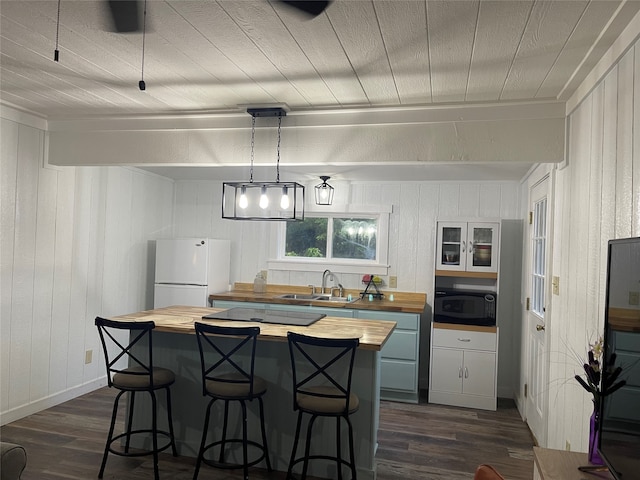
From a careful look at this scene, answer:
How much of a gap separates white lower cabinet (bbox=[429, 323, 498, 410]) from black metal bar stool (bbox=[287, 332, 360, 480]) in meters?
1.88

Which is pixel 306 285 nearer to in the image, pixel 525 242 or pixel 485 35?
pixel 525 242

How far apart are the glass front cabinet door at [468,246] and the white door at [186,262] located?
2.46m

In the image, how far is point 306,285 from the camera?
5465mm

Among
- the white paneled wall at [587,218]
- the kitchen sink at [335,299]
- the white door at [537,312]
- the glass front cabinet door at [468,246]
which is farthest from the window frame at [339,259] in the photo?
the white paneled wall at [587,218]

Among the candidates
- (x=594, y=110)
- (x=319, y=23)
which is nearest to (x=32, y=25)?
(x=319, y=23)

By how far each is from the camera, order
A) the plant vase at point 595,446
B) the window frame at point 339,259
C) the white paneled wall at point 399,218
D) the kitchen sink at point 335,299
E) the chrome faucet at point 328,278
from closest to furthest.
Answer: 1. the plant vase at point 595,446
2. the white paneled wall at point 399,218
3. the kitchen sink at point 335,299
4. the window frame at point 339,259
5. the chrome faucet at point 328,278

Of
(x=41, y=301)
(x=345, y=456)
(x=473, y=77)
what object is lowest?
(x=345, y=456)

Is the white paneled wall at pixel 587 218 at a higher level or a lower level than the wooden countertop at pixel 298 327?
higher

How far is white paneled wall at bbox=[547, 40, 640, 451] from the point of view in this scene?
1.85m

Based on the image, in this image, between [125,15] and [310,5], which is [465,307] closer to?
[310,5]

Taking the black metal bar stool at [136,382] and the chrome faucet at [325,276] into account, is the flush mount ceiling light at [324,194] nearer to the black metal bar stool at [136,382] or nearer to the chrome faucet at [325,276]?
the chrome faucet at [325,276]

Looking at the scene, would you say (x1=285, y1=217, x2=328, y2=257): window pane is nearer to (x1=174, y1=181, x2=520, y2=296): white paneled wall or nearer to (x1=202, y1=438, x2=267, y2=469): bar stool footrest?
(x1=174, y1=181, x2=520, y2=296): white paneled wall

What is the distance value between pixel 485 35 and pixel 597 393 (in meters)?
1.56

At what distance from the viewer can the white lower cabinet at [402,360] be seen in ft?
14.9
